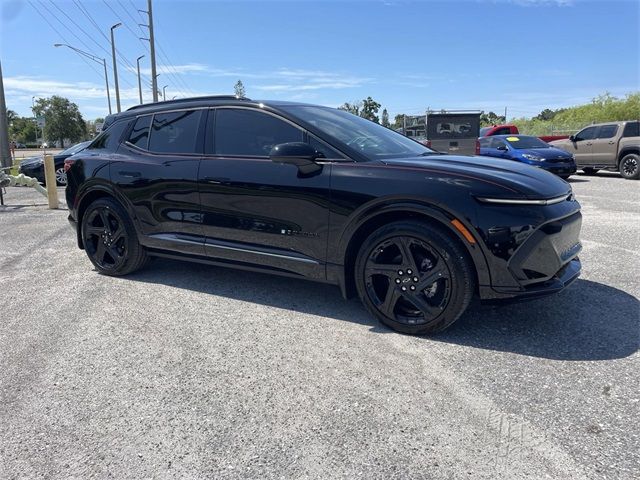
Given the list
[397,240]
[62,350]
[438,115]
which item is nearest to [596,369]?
[397,240]

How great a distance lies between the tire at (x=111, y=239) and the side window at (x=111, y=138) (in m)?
0.56

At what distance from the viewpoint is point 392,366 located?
3.06m

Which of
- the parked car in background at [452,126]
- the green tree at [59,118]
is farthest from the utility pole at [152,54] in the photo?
the green tree at [59,118]

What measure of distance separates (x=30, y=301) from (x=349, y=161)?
3.18m

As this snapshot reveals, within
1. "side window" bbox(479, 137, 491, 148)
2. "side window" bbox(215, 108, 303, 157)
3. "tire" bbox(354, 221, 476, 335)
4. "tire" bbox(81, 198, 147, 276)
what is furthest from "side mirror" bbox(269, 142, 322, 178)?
"side window" bbox(479, 137, 491, 148)

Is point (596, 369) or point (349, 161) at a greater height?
point (349, 161)

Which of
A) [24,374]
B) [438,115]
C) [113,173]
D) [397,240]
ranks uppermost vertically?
[438,115]

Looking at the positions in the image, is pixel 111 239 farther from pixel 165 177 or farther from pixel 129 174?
pixel 165 177

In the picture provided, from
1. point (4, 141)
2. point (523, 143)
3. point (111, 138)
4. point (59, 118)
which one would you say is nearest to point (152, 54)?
point (4, 141)

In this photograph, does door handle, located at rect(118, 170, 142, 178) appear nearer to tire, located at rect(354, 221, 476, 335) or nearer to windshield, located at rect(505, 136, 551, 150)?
tire, located at rect(354, 221, 476, 335)

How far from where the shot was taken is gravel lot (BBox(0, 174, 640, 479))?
2.23 m

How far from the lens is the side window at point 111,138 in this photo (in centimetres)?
508

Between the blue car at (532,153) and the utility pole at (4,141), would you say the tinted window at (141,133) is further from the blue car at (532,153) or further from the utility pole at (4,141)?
the utility pole at (4,141)

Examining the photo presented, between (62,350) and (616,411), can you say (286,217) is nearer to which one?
(62,350)
